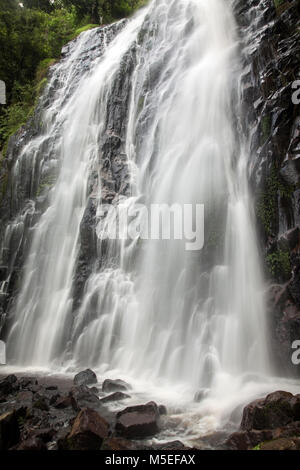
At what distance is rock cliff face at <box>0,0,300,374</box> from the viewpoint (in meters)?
6.83

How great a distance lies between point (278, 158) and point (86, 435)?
247 inches

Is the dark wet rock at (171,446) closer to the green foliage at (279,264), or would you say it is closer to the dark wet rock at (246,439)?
the dark wet rock at (246,439)

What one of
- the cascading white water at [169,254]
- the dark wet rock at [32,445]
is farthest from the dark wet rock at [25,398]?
the cascading white water at [169,254]

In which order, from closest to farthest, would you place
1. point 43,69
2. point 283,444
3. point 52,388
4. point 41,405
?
point 283,444, point 41,405, point 52,388, point 43,69

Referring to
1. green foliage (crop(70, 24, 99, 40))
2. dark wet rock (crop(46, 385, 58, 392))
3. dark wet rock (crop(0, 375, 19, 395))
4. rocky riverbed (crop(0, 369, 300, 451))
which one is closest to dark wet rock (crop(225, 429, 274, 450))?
rocky riverbed (crop(0, 369, 300, 451))

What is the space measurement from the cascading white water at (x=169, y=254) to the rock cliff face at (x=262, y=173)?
332 millimetres

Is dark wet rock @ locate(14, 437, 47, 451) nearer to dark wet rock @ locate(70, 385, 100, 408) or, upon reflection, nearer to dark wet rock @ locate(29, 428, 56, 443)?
dark wet rock @ locate(29, 428, 56, 443)

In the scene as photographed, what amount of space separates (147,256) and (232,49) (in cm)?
716

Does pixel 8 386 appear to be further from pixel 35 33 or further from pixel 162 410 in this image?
pixel 35 33

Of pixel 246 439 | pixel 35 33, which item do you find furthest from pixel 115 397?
pixel 35 33

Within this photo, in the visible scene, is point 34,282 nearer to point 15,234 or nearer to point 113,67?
point 15,234

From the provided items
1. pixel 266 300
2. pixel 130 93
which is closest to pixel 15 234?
pixel 130 93

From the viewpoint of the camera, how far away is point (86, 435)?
13.9 feet

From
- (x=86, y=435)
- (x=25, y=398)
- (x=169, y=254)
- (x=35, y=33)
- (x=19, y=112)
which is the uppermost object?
(x=35, y=33)
